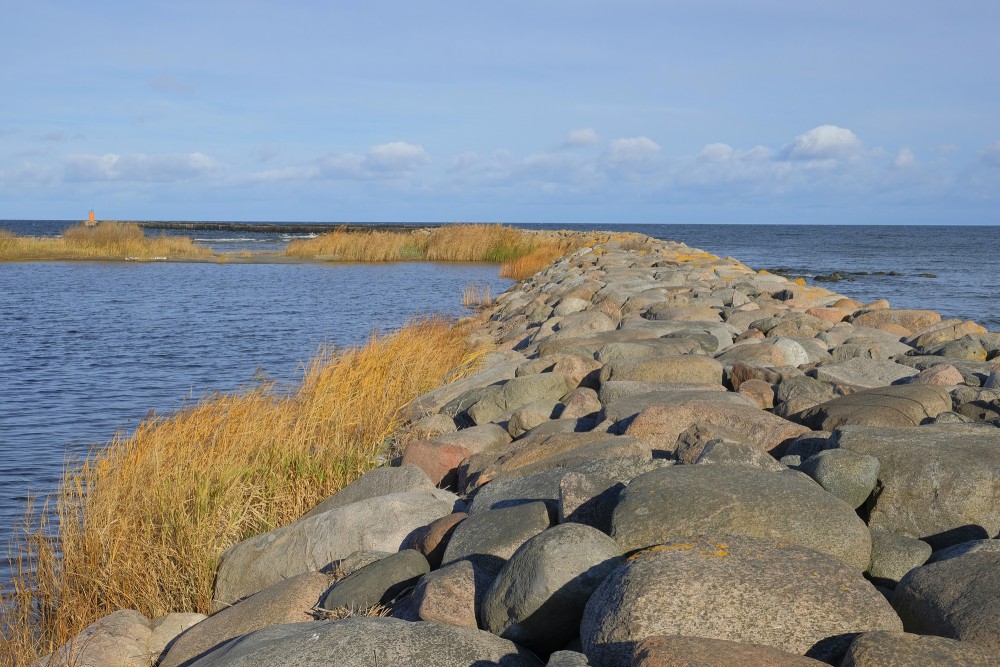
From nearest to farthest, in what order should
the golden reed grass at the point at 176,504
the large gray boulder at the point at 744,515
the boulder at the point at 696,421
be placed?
the large gray boulder at the point at 744,515 < the golden reed grass at the point at 176,504 < the boulder at the point at 696,421

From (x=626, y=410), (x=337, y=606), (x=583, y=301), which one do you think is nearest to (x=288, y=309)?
(x=583, y=301)

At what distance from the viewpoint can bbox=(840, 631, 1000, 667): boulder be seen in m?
2.51

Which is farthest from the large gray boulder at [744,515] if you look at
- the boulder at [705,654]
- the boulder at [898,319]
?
the boulder at [898,319]

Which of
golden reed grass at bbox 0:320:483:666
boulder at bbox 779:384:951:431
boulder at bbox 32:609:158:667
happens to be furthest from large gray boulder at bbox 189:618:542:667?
boulder at bbox 779:384:951:431

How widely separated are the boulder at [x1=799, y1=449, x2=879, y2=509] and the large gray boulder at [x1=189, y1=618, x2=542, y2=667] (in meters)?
1.63

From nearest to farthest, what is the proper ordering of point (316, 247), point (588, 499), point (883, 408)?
1. point (588, 499)
2. point (883, 408)
3. point (316, 247)

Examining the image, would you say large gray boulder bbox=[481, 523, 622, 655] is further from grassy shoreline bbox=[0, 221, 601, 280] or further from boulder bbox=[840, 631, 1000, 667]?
grassy shoreline bbox=[0, 221, 601, 280]

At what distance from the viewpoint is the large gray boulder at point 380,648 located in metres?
3.04

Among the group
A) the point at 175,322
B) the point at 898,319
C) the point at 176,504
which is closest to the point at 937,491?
the point at 176,504

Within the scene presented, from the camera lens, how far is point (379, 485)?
5.47 meters

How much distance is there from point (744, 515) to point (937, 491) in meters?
1.15

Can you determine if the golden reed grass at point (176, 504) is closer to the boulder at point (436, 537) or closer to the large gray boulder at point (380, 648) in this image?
the boulder at point (436, 537)

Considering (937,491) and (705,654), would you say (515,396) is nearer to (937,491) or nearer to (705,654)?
(937,491)

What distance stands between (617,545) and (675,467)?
0.62 m
